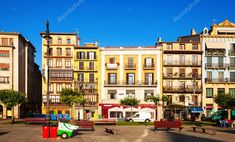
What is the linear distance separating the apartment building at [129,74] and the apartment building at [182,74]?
5.62 ft

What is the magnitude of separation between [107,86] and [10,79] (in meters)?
18.9

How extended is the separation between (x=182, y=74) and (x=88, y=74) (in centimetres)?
1820

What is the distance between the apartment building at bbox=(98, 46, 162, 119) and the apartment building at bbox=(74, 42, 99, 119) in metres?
1.73

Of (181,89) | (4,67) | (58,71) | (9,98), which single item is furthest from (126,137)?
(4,67)

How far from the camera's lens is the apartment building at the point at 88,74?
63.2 metres

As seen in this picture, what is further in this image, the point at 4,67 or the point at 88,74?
the point at 88,74

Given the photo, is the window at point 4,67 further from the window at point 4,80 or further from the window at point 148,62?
the window at point 148,62

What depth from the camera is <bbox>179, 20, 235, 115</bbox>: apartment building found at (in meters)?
61.7

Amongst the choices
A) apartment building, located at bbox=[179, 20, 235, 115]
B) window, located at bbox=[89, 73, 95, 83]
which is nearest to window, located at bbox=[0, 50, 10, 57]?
window, located at bbox=[89, 73, 95, 83]

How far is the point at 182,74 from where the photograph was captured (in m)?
61.9

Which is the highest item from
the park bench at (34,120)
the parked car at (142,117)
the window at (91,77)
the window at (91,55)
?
the window at (91,55)

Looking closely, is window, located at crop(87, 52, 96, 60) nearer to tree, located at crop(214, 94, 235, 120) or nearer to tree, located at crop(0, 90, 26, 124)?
tree, located at crop(0, 90, 26, 124)

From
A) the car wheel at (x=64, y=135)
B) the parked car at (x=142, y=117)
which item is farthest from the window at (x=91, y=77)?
the car wheel at (x=64, y=135)

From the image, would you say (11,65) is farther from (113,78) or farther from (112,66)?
(113,78)
